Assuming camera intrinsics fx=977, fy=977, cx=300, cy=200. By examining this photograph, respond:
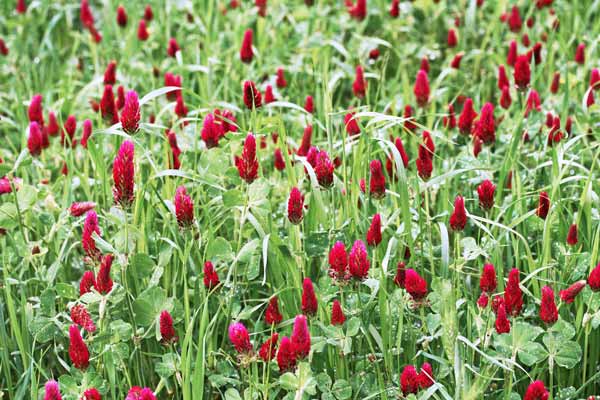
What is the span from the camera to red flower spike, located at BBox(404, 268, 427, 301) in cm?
233

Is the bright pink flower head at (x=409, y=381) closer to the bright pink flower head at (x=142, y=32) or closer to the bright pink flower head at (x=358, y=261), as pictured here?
the bright pink flower head at (x=358, y=261)

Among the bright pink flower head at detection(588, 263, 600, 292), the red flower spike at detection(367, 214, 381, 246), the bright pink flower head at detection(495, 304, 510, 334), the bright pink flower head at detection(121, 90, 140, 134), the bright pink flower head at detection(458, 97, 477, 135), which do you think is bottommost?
the bright pink flower head at detection(495, 304, 510, 334)

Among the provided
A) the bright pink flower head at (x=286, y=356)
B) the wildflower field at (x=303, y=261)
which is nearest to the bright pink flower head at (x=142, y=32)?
the wildflower field at (x=303, y=261)

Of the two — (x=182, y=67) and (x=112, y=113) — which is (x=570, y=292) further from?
(x=182, y=67)

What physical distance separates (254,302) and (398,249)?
0.45 metres

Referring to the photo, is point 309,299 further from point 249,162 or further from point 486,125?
point 486,125

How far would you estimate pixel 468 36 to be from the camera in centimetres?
498

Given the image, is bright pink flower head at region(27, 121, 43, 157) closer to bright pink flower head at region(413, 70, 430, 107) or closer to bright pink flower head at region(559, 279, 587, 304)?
bright pink flower head at region(413, 70, 430, 107)

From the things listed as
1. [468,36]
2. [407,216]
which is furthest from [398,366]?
[468,36]

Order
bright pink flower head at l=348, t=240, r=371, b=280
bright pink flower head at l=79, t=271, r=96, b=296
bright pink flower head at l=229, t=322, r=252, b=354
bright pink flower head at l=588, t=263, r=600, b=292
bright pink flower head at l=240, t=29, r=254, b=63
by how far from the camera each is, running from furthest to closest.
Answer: bright pink flower head at l=240, t=29, r=254, b=63, bright pink flower head at l=79, t=271, r=96, b=296, bright pink flower head at l=588, t=263, r=600, b=292, bright pink flower head at l=348, t=240, r=371, b=280, bright pink flower head at l=229, t=322, r=252, b=354

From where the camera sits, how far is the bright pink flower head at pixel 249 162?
98.0 inches

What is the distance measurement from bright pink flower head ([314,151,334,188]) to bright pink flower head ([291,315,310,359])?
56 cm

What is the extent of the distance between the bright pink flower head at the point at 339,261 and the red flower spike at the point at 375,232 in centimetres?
17

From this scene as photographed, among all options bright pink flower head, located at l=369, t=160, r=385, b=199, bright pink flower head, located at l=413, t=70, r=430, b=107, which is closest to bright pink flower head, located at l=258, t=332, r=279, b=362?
bright pink flower head, located at l=369, t=160, r=385, b=199
